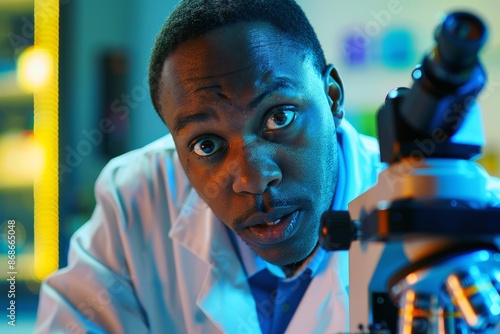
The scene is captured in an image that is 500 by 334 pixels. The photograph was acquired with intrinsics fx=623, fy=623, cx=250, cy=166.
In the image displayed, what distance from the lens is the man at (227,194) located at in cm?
89

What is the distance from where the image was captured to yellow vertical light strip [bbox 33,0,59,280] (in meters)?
2.10

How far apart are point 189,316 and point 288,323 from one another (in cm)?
19

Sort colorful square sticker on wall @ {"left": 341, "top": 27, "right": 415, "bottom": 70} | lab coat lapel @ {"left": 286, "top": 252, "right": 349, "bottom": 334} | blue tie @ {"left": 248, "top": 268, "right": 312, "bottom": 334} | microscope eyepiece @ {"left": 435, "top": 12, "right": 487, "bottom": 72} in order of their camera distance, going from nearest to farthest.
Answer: microscope eyepiece @ {"left": 435, "top": 12, "right": 487, "bottom": 72}, lab coat lapel @ {"left": 286, "top": 252, "right": 349, "bottom": 334}, blue tie @ {"left": 248, "top": 268, "right": 312, "bottom": 334}, colorful square sticker on wall @ {"left": 341, "top": 27, "right": 415, "bottom": 70}

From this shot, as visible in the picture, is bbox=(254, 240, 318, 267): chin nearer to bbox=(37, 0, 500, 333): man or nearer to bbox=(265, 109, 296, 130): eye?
bbox=(37, 0, 500, 333): man

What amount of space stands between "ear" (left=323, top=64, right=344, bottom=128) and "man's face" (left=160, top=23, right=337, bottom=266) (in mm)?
98

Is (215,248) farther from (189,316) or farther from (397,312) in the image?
(397,312)

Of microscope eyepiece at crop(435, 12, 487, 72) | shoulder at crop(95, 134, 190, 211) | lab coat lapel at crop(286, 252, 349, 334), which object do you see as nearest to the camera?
microscope eyepiece at crop(435, 12, 487, 72)

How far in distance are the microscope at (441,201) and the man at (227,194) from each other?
1.01ft

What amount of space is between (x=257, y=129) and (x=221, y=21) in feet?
0.56

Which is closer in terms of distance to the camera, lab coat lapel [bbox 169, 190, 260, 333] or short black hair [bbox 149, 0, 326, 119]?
short black hair [bbox 149, 0, 326, 119]

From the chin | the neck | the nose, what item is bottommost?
the neck

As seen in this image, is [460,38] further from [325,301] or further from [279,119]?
[325,301]

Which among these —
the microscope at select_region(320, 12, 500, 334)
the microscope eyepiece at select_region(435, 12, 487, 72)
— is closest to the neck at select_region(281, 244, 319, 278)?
the microscope at select_region(320, 12, 500, 334)

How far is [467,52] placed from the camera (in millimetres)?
495
